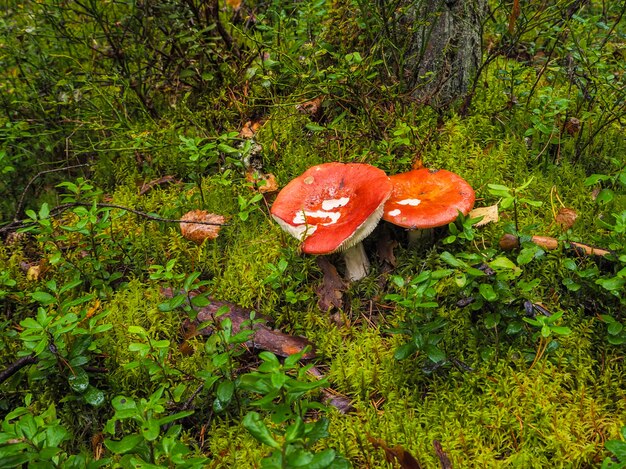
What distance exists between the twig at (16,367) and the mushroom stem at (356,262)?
1.86 m

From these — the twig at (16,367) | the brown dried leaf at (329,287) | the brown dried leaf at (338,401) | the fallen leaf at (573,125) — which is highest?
the fallen leaf at (573,125)

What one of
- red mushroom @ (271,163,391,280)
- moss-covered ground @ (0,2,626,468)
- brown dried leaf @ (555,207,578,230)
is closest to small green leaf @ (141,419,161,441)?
moss-covered ground @ (0,2,626,468)

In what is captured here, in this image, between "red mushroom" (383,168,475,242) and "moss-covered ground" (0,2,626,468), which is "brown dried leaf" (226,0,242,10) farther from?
"red mushroom" (383,168,475,242)

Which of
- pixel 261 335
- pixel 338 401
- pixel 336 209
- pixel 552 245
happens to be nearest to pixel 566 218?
pixel 552 245

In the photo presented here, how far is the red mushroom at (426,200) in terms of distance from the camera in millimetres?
2711

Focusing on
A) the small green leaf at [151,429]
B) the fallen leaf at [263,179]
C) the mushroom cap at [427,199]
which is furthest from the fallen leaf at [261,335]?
the fallen leaf at [263,179]

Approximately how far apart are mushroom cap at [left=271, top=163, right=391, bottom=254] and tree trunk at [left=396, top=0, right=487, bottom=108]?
1.12m

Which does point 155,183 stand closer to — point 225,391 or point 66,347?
point 66,347

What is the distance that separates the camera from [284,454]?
152 cm

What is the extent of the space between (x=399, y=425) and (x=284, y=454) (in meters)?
0.89

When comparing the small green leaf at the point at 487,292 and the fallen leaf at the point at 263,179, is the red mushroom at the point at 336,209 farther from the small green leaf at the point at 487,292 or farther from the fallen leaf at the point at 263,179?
the small green leaf at the point at 487,292

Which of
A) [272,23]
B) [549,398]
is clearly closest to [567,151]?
[549,398]

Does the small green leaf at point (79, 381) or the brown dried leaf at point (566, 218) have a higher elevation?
the small green leaf at point (79, 381)

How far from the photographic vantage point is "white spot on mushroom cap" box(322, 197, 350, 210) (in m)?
2.91
